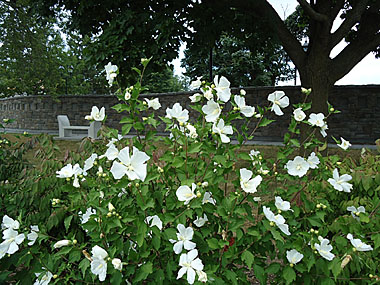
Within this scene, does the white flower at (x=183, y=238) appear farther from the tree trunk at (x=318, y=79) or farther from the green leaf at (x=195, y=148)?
the tree trunk at (x=318, y=79)

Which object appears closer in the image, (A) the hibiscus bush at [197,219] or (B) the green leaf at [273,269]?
(A) the hibiscus bush at [197,219]

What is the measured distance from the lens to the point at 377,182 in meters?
1.50

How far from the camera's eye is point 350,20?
18.7 ft

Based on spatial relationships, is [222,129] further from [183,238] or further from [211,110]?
[183,238]

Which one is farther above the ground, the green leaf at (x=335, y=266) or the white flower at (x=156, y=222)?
the white flower at (x=156, y=222)

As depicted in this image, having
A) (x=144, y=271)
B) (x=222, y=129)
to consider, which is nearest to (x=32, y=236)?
(x=144, y=271)

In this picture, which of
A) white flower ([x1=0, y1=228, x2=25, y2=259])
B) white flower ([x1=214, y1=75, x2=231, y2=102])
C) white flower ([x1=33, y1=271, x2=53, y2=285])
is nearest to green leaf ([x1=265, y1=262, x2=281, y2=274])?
white flower ([x1=214, y1=75, x2=231, y2=102])

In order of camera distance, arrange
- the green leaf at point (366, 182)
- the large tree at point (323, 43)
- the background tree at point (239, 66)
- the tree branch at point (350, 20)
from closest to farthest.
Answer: the green leaf at point (366, 182) → the tree branch at point (350, 20) → the large tree at point (323, 43) → the background tree at point (239, 66)

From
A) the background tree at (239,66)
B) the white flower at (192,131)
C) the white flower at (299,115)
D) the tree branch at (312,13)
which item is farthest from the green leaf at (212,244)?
the background tree at (239,66)

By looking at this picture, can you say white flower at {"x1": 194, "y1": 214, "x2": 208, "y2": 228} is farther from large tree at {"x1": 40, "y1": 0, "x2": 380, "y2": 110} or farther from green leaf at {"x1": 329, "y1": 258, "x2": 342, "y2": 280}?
large tree at {"x1": 40, "y1": 0, "x2": 380, "y2": 110}

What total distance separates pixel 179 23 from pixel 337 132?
7139 millimetres

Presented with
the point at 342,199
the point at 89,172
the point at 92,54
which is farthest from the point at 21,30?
the point at 342,199

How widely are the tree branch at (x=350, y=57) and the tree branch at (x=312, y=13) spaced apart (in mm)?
826

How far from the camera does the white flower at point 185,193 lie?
3.67 feet
